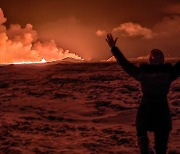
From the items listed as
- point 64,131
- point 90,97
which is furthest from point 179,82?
point 64,131

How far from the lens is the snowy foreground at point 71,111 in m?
6.00

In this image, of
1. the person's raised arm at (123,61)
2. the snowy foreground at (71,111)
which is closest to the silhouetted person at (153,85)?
the person's raised arm at (123,61)

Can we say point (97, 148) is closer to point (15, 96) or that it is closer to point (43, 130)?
point (43, 130)

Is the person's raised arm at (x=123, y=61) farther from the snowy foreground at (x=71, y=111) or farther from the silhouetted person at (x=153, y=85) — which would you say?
the snowy foreground at (x=71, y=111)

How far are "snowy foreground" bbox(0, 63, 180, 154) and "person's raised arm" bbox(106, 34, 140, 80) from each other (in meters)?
2.49

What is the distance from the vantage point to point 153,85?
11.4ft

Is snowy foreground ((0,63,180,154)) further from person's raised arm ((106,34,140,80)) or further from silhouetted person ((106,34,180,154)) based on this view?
person's raised arm ((106,34,140,80))

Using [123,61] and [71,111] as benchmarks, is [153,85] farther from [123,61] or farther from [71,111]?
[71,111]

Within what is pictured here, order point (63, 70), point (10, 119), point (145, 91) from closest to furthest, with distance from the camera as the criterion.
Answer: point (145, 91), point (10, 119), point (63, 70)

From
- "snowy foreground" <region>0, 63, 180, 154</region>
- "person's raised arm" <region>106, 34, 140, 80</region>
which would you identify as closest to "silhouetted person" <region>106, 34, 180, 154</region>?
"person's raised arm" <region>106, 34, 140, 80</region>

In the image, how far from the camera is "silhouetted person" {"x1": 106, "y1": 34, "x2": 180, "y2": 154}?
3.44 meters

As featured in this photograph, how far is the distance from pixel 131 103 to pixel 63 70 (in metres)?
6.89

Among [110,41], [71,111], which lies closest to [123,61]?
[110,41]

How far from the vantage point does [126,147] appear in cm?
588
